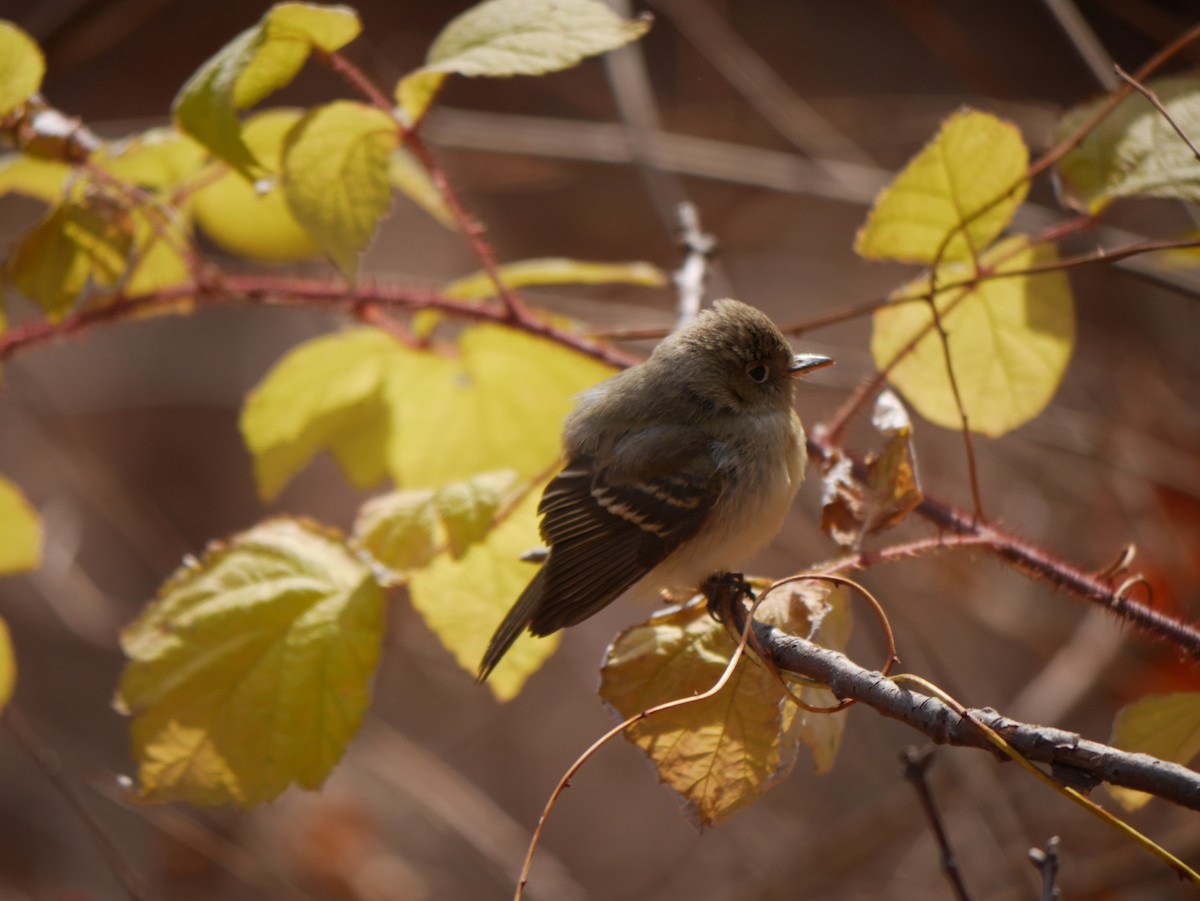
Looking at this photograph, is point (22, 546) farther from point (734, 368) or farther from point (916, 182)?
point (916, 182)

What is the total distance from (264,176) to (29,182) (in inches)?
18.5

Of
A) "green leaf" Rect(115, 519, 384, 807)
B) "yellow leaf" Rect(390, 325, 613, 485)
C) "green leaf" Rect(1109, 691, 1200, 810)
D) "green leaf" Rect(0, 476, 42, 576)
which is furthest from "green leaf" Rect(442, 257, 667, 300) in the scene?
"green leaf" Rect(1109, 691, 1200, 810)

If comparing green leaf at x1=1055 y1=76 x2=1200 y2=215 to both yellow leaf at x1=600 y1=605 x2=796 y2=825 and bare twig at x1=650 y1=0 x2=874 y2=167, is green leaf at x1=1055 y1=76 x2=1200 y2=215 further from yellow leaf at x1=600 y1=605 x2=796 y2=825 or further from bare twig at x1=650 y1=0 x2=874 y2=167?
bare twig at x1=650 y1=0 x2=874 y2=167

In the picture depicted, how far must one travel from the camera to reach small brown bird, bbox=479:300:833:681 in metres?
1.34

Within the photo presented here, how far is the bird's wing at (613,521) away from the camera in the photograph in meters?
1.30

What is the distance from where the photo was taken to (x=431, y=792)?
9.29 feet

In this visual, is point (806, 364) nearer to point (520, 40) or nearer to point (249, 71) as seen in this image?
point (520, 40)

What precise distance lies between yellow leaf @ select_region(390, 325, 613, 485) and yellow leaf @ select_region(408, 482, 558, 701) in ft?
0.63

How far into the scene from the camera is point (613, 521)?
1.43m

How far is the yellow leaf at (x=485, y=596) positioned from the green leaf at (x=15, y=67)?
73 cm

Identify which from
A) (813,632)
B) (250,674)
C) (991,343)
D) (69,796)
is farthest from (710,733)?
(69,796)

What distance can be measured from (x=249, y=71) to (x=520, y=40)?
308mm

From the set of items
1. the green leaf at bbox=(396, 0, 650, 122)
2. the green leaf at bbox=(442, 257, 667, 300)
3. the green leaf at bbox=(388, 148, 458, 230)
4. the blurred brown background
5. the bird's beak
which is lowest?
the blurred brown background

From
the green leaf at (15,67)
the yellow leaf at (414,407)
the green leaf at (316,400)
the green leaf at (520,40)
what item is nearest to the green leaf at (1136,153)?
the green leaf at (520,40)
